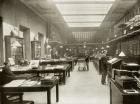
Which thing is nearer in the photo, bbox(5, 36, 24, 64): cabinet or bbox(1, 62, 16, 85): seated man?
bbox(1, 62, 16, 85): seated man

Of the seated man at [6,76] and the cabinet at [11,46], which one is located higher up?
the cabinet at [11,46]

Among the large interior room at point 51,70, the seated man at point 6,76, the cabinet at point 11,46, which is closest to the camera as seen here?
the large interior room at point 51,70

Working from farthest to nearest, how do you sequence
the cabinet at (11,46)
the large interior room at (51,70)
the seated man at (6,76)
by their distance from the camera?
1. the cabinet at (11,46)
2. the seated man at (6,76)
3. the large interior room at (51,70)

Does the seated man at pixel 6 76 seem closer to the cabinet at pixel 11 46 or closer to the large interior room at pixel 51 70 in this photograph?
the large interior room at pixel 51 70

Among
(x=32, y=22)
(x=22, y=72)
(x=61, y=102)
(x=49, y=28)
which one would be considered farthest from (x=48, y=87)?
(x=49, y=28)

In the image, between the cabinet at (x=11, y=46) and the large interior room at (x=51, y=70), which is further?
the cabinet at (x=11, y=46)

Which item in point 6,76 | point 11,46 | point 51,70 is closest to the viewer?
point 6,76

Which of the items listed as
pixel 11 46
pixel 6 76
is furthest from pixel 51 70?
pixel 6 76

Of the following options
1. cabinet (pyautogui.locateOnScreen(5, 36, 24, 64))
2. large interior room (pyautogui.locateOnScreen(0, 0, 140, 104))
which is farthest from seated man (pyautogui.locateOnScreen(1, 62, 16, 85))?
cabinet (pyautogui.locateOnScreen(5, 36, 24, 64))

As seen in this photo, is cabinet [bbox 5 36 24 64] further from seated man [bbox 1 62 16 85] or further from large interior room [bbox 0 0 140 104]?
seated man [bbox 1 62 16 85]

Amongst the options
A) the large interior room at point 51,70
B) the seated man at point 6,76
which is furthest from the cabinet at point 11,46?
the seated man at point 6,76

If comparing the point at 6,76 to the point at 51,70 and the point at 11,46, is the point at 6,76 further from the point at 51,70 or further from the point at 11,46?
the point at 11,46

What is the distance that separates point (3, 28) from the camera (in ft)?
27.1

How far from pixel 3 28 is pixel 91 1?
4793 mm
